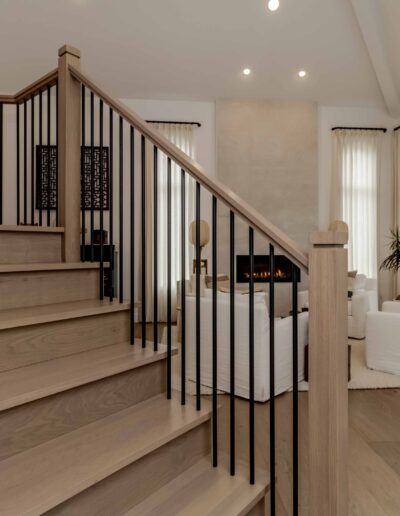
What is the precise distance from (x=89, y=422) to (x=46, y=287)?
76 centimetres

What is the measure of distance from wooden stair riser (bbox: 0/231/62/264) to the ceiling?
13.4ft

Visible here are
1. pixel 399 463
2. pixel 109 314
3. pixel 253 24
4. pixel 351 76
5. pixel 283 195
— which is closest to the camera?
pixel 109 314

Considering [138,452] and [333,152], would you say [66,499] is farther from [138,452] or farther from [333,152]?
[333,152]

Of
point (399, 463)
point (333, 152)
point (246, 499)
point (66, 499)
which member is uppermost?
point (333, 152)

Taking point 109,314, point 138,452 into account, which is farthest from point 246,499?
point 109,314

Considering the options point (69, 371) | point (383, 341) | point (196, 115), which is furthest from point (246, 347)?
point (196, 115)

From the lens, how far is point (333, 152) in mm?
6871

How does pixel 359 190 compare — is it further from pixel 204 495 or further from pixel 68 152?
pixel 204 495

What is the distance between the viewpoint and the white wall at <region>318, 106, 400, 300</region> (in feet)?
22.7

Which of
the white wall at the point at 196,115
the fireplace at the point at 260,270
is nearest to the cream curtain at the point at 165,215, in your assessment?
the white wall at the point at 196,115

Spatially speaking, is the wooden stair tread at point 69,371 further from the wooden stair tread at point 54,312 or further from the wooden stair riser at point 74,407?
the wooden stair tread at point 54,312

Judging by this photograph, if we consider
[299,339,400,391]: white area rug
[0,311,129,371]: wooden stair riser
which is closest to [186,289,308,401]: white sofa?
[299,339,400,391]: white area rug

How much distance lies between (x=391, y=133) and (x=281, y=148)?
6.70 feet

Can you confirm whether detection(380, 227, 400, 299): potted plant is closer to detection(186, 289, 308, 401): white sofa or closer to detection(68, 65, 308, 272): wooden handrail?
detection(186, 289, 308, 401): white sofa
